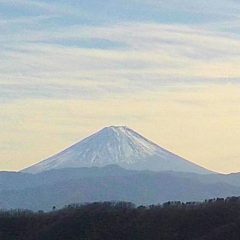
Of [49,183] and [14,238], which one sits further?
[49,183]

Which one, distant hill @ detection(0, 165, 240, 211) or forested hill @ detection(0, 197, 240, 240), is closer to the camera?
forested hill @ detection(0, 197, 240, 240)

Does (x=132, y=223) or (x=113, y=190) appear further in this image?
(x=113, y=190)

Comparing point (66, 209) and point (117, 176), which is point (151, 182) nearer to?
point (117, 176)

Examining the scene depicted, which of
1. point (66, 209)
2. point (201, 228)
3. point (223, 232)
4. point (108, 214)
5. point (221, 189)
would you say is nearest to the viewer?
point (223, 232)

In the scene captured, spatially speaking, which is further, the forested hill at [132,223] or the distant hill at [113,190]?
the distant hill at [113,190]

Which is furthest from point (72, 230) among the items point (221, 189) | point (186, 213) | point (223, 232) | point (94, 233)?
point (221, 189)

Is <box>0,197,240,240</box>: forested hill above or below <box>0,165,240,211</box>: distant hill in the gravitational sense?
below

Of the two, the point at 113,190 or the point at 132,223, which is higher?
the point at 113,190

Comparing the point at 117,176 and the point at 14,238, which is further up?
the point at 117,176
